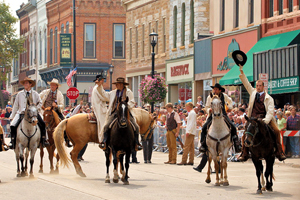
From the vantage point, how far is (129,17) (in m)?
50.2

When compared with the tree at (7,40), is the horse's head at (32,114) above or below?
below

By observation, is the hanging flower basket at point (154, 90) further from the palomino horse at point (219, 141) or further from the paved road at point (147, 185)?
the palomino horse at point (219, 141)

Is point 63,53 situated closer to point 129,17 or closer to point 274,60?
point 129,17

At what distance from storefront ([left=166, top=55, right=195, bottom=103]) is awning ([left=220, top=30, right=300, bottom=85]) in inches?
294

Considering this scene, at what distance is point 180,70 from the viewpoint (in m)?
41.3

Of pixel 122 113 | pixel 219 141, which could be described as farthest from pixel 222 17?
pixel 122 113

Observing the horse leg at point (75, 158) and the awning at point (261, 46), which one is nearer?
the horse leg at point (75, 158)

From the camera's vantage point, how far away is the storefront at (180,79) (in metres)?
39.8

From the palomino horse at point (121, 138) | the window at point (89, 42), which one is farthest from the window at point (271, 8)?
the window at point (89, 42)

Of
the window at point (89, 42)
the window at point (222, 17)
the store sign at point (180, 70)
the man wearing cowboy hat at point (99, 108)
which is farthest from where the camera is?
the window at point (89, 42)

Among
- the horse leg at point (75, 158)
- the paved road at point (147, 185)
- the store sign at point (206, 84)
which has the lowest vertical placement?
the paved road at point (147, 185)

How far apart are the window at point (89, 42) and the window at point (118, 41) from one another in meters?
2.09

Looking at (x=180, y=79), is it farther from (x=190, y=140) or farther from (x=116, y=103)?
(x=116, y=103)

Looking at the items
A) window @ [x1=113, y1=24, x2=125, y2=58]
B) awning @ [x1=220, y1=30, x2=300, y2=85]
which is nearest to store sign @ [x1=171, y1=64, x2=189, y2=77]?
awning @ [x1=220, y1=30, x2=300, y2=85]
